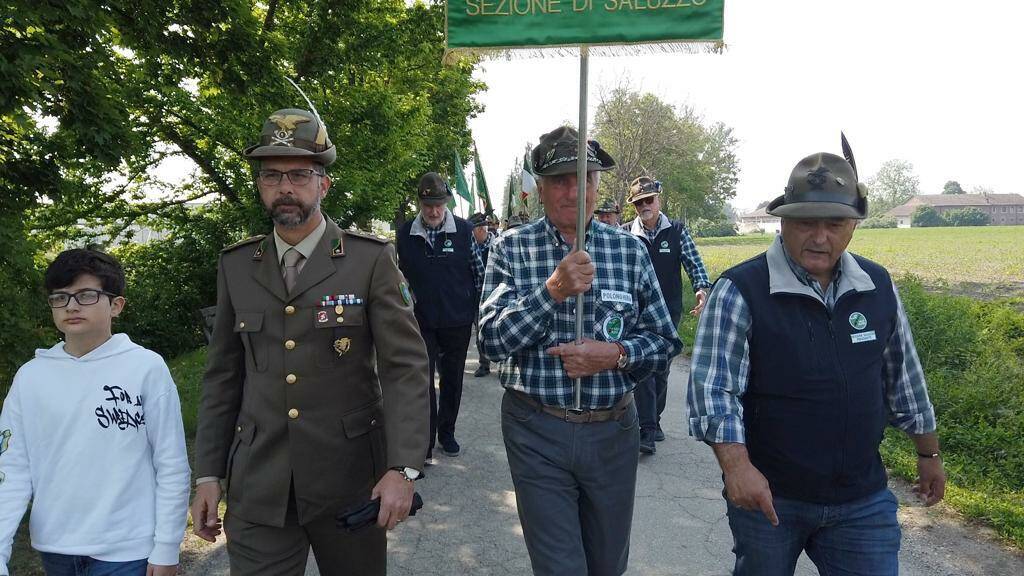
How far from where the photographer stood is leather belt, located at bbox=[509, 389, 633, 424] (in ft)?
9.62

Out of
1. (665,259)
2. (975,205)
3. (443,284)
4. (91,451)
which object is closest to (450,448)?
(443,284)

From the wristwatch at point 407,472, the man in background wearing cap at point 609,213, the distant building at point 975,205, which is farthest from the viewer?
the distant building at point 975,205

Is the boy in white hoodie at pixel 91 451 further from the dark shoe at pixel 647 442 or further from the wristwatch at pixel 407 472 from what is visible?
the dark shoe at pixel 647 442

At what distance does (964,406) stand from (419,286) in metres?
5.76

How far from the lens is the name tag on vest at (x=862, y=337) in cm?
256

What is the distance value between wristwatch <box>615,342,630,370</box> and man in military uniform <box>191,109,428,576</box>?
0.78 m

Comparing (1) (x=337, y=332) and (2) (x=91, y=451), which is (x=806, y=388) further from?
(2) (x=91, y=451)

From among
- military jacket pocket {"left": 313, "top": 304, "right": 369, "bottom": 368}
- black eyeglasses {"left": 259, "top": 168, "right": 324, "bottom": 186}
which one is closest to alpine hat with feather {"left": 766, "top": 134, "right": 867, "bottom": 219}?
military jacket pocket {"left": 313, "top": 304, "right": 369, "bottom": 368}

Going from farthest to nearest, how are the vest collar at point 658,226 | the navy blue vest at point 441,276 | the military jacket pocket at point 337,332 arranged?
1. the vest collar at point 658,226
2. the navy blue vest at point 441,276
3. the military jacket pocket at point 337,332

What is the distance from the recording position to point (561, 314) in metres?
3.07

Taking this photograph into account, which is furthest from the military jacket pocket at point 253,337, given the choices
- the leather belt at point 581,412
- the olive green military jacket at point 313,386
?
the leather belt at point 581,412

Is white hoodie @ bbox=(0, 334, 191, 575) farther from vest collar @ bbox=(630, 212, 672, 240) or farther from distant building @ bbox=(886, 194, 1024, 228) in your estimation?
distant building @ bbox=(886, 194, 1024, 228)

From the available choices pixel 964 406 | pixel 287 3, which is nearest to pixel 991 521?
pixel 964 406

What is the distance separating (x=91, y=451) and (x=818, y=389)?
2574 mm
